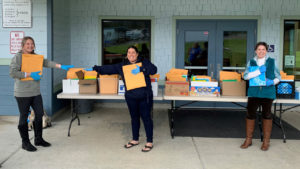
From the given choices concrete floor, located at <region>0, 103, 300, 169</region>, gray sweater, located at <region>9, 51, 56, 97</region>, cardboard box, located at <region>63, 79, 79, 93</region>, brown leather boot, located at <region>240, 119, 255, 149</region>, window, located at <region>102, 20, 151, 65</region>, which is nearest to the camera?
concrete floor, located at <region>0, 103, 300, 169</region>

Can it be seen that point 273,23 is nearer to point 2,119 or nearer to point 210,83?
point 210,83

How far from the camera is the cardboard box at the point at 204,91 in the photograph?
18.3 ft

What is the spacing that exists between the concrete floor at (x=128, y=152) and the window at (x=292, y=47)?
3.05 meters

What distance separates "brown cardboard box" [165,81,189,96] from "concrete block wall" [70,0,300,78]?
258 cm

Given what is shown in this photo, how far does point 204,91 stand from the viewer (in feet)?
18.4

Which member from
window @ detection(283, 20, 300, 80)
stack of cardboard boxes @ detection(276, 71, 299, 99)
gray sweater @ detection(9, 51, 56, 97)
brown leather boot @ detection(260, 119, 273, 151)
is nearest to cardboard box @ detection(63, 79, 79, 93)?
gray sweater @ detection(9, 51, 56, 97)

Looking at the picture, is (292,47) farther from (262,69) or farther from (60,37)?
(60,37)

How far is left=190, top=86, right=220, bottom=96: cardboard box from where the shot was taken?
558 centimetres

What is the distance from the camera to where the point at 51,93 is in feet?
22.3

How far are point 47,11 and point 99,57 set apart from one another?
6.60 ft

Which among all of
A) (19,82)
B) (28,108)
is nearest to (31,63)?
(19,82)

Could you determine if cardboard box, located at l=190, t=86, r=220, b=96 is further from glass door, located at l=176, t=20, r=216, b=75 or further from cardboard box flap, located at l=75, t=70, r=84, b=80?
glass door, located at l=176, t=20, r=216, b=75

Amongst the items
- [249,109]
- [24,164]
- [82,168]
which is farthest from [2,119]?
[249,109]

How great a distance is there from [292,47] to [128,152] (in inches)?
207
